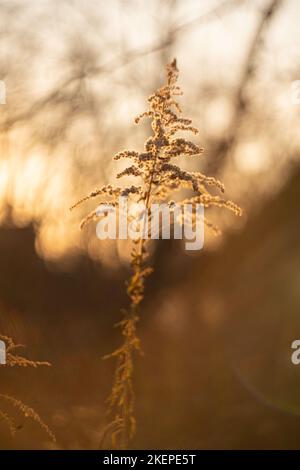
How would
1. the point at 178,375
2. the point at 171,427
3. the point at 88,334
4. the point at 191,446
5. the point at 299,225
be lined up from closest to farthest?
the point at 191,446 → the point at 171,427 → the point at 178,375 → the point at 88,334 → the point at 299,225

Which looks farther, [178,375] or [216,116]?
[216,116]

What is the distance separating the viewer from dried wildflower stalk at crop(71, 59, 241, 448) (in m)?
2.93

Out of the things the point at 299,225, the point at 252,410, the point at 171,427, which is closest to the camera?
the point at 171,427

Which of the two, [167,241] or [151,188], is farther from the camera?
[167,241]

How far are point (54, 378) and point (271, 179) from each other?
3.57 meters

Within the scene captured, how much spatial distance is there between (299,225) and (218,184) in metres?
4.32

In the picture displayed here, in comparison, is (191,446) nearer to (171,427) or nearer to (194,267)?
(171,427)

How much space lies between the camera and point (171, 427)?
4762mm

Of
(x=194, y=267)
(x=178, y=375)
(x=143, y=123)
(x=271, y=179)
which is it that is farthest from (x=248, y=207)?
(x=178, y=375)

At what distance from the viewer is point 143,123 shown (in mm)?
7230

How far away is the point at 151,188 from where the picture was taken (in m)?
3.16

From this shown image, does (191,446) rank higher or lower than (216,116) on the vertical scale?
lower

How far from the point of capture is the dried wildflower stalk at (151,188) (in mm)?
2932

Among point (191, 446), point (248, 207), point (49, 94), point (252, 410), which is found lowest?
point (191, 446)
